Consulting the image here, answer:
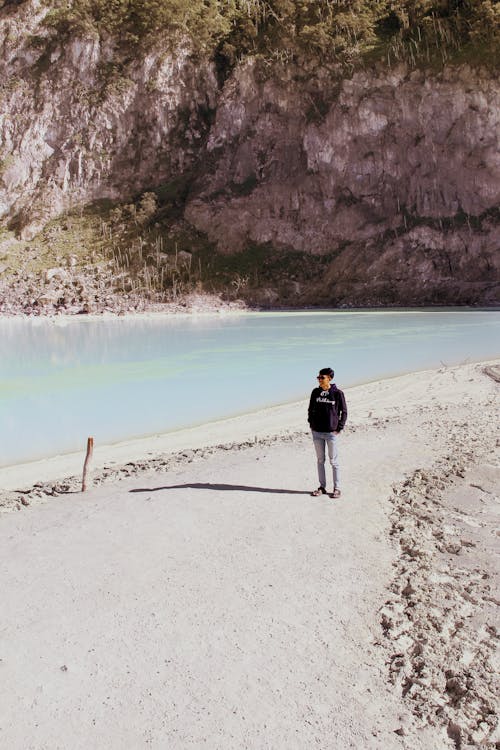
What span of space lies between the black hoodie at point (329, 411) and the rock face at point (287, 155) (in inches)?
2165

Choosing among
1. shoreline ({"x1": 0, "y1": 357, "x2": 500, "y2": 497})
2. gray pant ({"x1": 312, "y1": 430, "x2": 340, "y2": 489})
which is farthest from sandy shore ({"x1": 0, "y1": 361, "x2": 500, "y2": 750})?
shoreline ({"x1": 0, "y1": 357, "x2": 500, "y2": 497})

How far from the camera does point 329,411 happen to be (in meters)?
8.36

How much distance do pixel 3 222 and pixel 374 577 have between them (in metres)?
80.2

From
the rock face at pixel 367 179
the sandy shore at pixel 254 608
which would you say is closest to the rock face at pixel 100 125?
the rock face at pixel 367 179

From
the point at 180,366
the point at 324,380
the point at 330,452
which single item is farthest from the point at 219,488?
the point at 180,366

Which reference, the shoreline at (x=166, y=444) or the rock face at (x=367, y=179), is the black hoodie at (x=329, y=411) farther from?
the rock face at (x=367, y=179)

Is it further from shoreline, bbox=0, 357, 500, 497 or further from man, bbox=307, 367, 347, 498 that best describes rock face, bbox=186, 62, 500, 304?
man, bbox=307, 367, 347, 498

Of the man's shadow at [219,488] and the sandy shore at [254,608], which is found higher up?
the sandy shore at [254,608]

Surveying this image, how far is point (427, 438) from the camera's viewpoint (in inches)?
471

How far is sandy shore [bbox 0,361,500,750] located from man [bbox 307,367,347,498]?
585 millimetres

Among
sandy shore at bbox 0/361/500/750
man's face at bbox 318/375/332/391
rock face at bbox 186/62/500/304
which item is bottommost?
sandy shore at bbox 0/361/500/750

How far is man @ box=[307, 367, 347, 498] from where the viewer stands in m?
8.36

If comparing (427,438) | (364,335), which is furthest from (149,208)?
(427,438)

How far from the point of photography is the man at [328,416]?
836 cm
